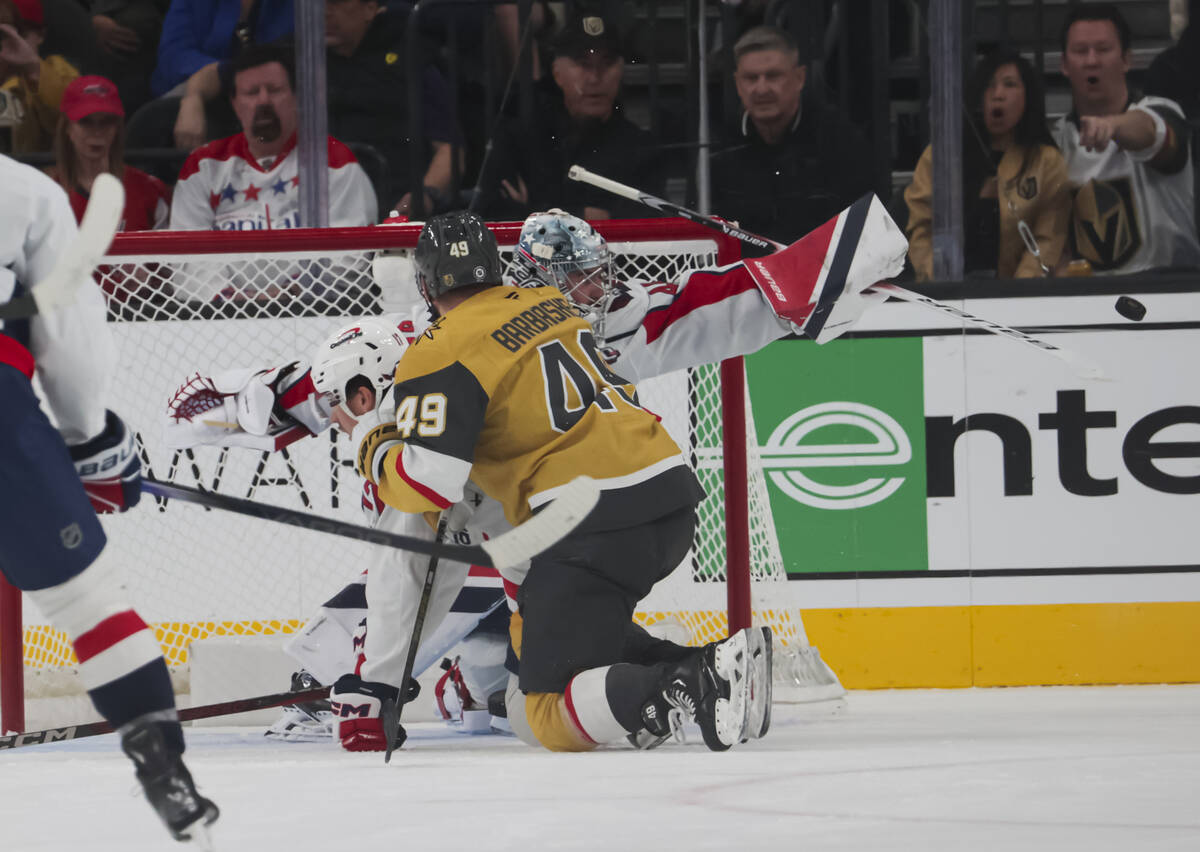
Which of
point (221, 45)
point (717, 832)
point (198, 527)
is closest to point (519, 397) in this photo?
point (717, 832)

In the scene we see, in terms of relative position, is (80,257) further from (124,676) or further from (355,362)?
(355,362)

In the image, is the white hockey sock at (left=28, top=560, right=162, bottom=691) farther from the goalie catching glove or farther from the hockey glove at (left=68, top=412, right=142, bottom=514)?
the goalie catching glove

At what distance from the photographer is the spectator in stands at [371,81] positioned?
4320 millimetres

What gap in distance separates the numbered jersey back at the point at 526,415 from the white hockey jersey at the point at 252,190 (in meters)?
1.38

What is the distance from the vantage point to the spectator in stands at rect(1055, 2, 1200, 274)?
12.7ft

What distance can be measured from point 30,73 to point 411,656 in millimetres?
2578

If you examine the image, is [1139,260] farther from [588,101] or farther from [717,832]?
[717,832]

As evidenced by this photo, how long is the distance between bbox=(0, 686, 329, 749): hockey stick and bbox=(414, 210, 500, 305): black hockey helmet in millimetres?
817

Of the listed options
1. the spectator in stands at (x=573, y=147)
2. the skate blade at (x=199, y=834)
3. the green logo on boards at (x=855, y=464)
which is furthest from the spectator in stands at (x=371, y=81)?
the skate blade at (x=199, y=834)

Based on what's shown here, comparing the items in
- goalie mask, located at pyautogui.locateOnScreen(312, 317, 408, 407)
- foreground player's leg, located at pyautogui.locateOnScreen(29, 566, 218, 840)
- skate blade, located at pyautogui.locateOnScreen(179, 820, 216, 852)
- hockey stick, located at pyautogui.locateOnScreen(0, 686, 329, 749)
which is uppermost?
goalie mask, located at pyautogui.locateOnScreen(312, 317, 408, 407)

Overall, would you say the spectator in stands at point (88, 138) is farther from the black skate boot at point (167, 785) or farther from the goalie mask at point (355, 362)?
the black skate boot at point (167, 785)

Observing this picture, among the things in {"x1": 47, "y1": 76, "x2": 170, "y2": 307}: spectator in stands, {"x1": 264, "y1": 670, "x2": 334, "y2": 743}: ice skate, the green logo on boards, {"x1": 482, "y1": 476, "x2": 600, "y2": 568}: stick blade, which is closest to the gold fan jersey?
{"x1": 482, "y1": 476, "x2": 600, "y2": 568}: stick blade

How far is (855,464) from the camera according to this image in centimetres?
382

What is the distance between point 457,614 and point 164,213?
1746 millimetres
